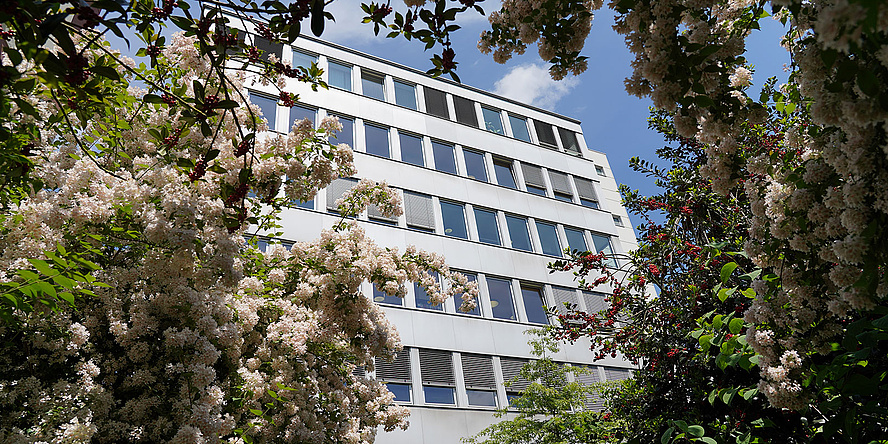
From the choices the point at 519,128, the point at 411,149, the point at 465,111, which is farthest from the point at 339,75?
the point at 519,128

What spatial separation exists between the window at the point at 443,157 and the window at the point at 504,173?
2.10m

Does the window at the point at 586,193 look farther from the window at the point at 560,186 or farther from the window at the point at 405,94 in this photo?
the window at the point at 405,94

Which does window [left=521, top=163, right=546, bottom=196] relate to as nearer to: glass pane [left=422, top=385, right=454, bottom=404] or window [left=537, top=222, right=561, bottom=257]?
window [left=537, top=222, right=561, bottom=257]

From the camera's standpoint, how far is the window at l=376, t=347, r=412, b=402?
44.7 feet

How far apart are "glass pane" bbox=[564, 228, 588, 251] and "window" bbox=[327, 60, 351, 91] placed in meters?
11.1

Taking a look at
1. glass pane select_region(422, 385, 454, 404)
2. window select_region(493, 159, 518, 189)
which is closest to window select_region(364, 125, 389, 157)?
window select_region(493, 159, 518, 189)

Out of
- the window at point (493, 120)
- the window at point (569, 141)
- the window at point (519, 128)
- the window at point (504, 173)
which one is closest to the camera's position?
the window at point (504, 173)

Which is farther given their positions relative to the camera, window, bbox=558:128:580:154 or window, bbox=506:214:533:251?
window, bbox=558:128:580:154

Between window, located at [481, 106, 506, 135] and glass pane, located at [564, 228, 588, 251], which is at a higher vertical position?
window, located at [481, 106, 506, 135]

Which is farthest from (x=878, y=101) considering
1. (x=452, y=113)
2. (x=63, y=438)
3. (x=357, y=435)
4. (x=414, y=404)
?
(x=452, y=113)

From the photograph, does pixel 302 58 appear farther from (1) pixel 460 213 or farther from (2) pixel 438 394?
(2) pixel 438 394

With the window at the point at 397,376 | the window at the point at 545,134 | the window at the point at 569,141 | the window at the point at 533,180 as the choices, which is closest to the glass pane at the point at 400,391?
the window at the point at 397,376

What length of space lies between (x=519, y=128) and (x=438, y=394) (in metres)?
13.9

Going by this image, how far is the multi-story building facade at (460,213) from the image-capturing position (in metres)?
14.7
